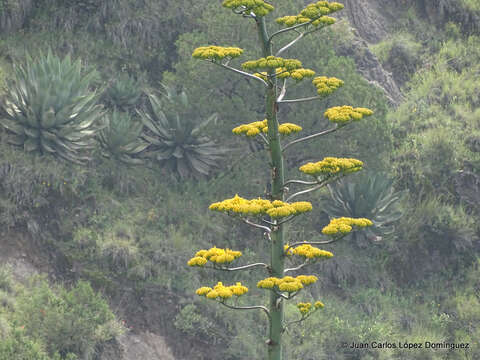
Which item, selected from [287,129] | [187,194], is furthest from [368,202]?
[287,129]

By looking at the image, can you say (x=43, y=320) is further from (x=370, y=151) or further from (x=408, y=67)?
(x=408, y=67)

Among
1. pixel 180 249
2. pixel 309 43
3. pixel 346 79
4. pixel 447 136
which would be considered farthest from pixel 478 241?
pixel 180 249

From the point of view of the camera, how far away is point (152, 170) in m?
17.8

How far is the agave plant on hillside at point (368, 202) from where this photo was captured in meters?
17.4

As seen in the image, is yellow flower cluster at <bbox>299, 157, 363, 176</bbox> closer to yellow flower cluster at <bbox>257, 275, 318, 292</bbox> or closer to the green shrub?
yellow flower cluster at <bbox>257, 275, 318, 292</bbox>

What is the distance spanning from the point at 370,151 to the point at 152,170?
5.15 metres

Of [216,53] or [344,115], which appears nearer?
[216,53]

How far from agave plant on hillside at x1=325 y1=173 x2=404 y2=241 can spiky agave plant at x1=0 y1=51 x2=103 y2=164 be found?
18.8 ft

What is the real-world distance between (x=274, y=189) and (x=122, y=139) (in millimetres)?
9098

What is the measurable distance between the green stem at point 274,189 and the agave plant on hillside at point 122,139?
8.80 m

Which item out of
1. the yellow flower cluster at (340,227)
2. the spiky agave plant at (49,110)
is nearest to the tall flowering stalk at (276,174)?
the yellow flower cluster at (340,227)

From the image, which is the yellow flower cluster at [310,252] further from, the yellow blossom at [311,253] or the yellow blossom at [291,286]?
the yellow blossom at [291,286]

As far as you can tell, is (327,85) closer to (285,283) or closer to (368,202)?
(285,283)

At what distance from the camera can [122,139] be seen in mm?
16984
